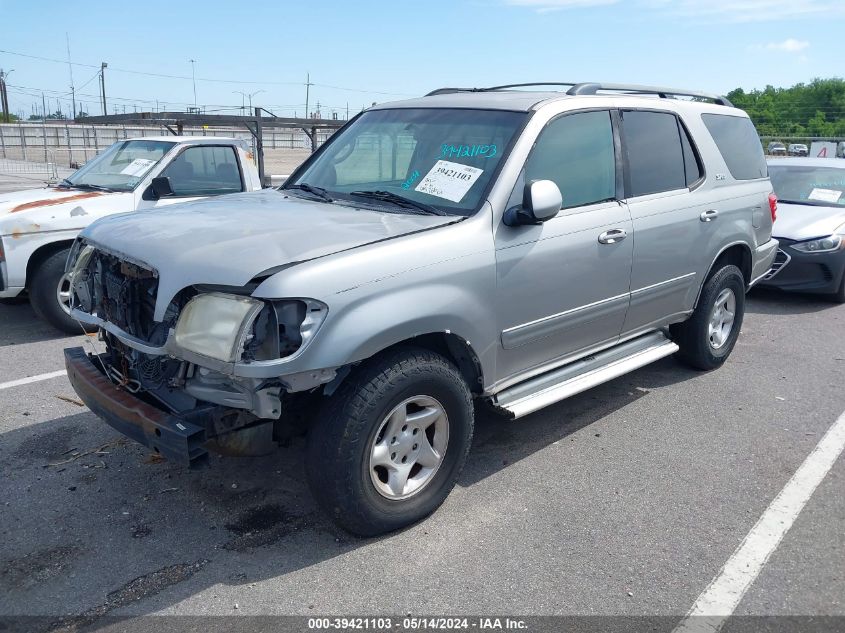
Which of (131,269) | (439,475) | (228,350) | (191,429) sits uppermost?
(131,269)

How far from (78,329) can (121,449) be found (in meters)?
2.71

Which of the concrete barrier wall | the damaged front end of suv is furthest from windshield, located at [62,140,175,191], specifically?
the concrete barrier wall

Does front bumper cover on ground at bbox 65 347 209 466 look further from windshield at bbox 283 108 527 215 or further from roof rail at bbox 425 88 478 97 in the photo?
roof rail at bbox 425 88 478 97

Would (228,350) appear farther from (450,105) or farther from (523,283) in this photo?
(450,105)

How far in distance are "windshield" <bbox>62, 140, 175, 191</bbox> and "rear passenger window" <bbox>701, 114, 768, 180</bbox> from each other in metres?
5.09

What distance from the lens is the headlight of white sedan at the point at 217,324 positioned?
284cm

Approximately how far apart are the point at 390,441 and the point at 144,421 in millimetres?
1063

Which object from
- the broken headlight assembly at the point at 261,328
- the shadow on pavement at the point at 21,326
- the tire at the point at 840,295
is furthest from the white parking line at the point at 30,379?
the tire at the point at 840,295

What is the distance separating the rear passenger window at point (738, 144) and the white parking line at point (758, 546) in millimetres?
2175

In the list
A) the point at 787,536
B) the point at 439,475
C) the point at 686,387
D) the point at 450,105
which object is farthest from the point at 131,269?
the point at 686,387

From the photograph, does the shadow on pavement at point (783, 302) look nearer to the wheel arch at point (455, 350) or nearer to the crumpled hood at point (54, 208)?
the wheel arch at point (455, 350)

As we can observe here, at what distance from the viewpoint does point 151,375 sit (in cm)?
338

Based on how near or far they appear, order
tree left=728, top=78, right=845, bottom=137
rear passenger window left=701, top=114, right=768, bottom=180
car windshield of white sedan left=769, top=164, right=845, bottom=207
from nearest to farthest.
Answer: rear passenger window left=701, top=114, right=768, bottom=180 < car windshield of white sedan left=769, top=164, right=845, bottom=207 < tree left=728, top=78, right=845, bottom=137

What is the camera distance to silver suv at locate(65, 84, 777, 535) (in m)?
2.94
